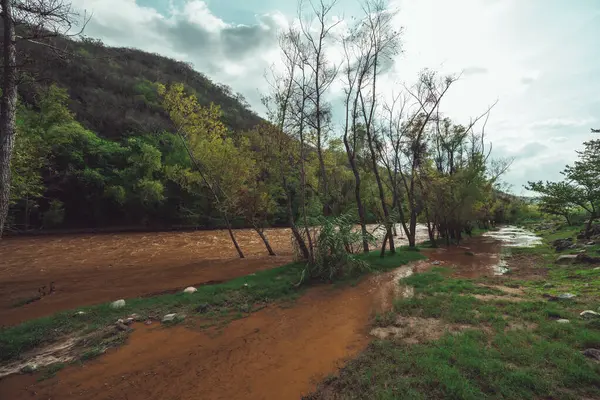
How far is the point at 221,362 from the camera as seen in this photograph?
5301 millimetres

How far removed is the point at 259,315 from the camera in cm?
765

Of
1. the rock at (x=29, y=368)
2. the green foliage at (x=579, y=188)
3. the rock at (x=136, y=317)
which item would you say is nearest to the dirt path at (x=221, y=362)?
the rock at (x=29, y=368)

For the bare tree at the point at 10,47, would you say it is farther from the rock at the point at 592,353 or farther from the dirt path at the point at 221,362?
the rock at the point at 592,353

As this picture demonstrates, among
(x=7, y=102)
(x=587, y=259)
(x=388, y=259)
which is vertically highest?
(x=7, y=102)

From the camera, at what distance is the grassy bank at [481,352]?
394 cm

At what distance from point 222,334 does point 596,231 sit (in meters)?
24.0

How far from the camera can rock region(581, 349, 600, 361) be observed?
14.6 ft

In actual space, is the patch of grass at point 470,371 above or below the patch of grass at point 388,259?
below

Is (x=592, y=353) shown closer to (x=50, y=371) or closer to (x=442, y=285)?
(x=442, y=285)

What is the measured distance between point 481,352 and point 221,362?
→ 4.86 metres

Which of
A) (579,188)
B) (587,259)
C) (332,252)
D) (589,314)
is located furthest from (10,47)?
(579,188)

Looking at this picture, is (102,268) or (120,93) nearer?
(102,268)

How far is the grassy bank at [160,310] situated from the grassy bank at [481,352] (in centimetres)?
397

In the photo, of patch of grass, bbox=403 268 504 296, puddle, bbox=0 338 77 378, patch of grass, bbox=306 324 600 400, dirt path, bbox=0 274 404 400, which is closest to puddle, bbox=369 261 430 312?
patch of grass, bbox=403 268 504 296
